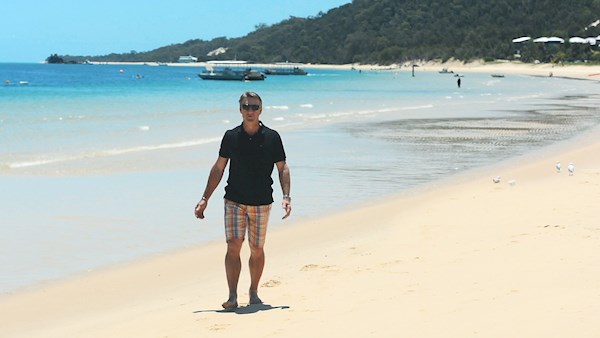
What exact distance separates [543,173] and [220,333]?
10695 mm

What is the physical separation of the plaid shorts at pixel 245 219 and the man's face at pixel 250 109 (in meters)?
0.64

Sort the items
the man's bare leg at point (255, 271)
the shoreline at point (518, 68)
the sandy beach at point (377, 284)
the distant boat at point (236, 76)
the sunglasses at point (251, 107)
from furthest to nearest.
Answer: the distant boat at point (236, 76) < the shoreline at point (518, 68) < the man's bare leg at point (255, 271) < the sunglasses at point (251, 107) < the sandy beach at point (377, 284)

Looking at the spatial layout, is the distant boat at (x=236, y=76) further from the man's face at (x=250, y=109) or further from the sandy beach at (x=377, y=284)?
the man's face at (x=250, y=109)

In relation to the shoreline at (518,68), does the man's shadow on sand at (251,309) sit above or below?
above

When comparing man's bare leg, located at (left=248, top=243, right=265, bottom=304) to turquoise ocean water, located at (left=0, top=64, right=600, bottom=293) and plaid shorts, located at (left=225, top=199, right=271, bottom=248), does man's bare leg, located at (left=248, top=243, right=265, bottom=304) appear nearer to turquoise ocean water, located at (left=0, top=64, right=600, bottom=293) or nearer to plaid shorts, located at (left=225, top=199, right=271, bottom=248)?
plaid shorts, located at (left=225, top=199, right=271, bottom=248)

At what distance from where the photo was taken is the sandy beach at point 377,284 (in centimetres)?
559

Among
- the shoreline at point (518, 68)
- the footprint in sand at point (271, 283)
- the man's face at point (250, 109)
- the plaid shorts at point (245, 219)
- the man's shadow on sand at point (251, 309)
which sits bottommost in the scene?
the shoreline at point (518, 68)

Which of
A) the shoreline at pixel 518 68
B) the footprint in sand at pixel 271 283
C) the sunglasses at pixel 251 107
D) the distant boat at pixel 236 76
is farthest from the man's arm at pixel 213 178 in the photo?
the distant boat at pixel 236 76

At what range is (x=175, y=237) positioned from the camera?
984cm

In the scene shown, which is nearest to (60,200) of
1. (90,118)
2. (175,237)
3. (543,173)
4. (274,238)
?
(175,237)

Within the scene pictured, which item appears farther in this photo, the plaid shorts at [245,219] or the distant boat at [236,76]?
the distant boat at [236,76]

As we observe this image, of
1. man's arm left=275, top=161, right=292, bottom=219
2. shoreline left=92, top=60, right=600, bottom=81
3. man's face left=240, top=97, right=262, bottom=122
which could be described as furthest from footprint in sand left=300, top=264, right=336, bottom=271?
shoreline left=92, top=60, right=600, bottom=81

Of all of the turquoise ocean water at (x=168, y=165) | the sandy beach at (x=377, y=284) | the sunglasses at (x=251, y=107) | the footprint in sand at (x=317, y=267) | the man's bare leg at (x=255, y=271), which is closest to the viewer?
the sandy beach at (x=377, y=284)

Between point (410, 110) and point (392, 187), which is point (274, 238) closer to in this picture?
point (392, 187)
